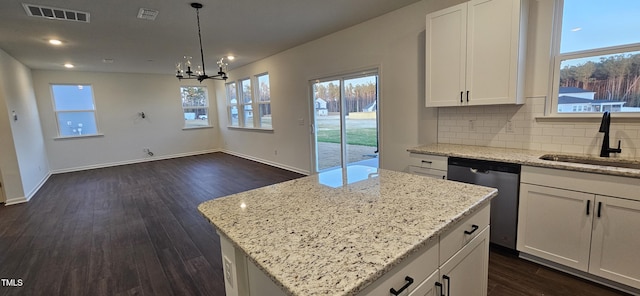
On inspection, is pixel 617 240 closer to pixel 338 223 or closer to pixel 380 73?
pixel 338 223

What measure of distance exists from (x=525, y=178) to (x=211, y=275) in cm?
268

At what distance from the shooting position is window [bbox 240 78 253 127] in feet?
24.0

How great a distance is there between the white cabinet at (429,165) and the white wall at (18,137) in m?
6.09

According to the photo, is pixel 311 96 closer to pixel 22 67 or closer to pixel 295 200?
pixel 295 200

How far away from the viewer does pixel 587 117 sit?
2.29m

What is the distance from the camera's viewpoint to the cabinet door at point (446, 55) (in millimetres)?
2678

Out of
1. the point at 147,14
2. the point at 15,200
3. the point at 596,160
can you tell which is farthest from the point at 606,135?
the point at 15,200

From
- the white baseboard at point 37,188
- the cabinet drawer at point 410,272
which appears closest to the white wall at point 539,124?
the cabinet drawer at point 410,272

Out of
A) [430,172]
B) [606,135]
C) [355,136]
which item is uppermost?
[606,135]

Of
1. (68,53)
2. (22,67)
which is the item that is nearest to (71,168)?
(22,67)

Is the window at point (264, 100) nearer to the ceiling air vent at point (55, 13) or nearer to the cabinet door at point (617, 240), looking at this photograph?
the ceiling air vent at point (55, 13)

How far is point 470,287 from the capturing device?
1396 millimetres

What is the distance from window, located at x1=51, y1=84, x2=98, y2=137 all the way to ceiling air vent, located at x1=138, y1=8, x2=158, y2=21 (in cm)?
523

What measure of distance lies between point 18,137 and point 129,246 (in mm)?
3763
